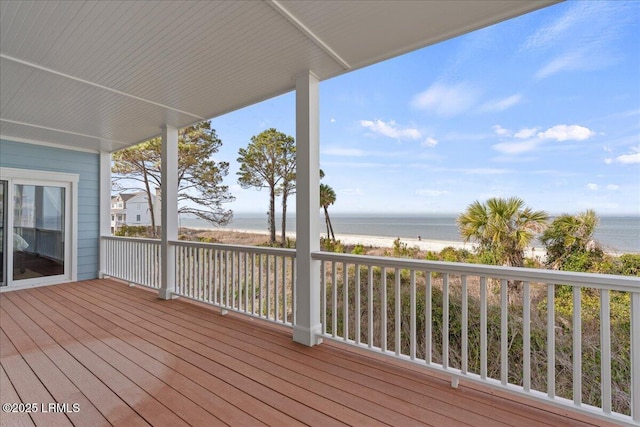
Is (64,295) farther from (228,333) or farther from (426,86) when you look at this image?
(426,86)

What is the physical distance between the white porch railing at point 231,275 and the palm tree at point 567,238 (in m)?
4.37

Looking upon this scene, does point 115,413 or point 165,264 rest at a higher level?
point 165,264

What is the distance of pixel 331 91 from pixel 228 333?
1210cm

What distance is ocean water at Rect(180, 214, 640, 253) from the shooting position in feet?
16.8

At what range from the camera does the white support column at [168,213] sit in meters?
4.31

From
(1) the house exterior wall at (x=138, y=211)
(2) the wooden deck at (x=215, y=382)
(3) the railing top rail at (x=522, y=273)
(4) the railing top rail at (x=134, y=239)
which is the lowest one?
(2) the wooden deck at (x=215, y=382)

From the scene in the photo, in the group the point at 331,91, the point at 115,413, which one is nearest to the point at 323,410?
the point at 115,413

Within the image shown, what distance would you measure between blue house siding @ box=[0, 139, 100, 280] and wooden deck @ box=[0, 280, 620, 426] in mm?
2758

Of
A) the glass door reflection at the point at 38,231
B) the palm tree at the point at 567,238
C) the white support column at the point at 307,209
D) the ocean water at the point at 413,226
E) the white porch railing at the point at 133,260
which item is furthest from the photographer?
the ocean water at the point at 413,226

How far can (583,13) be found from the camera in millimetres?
7402

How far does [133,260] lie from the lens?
5.16 m

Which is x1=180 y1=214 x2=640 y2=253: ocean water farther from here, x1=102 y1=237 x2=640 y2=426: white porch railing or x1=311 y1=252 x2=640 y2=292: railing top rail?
x1=311 y1=252 x2=640 y2=292: railing top rail

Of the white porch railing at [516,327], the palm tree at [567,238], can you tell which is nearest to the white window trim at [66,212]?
the white porch railing at [516,327]

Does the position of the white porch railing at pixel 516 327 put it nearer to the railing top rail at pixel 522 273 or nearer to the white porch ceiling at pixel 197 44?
the railing top rail at pixel 522 273
